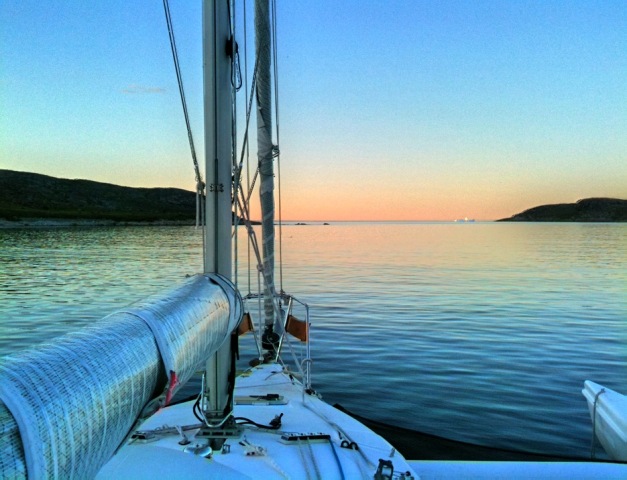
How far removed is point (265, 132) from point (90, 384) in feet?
21.9

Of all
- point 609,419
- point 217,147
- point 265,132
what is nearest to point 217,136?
point 217,147

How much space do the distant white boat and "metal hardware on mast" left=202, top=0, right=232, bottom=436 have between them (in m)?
6.27

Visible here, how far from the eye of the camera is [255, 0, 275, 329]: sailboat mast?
7.85 meters

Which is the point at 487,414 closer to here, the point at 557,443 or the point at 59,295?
the point at 557,443

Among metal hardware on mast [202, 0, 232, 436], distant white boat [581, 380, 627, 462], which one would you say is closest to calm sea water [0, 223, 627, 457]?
distant white boat [581, 380, 627, 462]

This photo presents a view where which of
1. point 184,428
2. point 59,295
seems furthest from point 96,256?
point 184,428

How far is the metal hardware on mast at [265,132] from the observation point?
785 centimetres

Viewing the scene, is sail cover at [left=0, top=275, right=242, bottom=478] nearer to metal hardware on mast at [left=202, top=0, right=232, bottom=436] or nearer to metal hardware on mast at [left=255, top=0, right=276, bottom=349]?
metal hardware on mast at [left=202, top=0, right=232, bottom=436]

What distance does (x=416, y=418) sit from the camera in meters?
10.9

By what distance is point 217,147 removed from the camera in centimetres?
472

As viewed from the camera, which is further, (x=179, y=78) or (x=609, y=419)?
(x=609, y=419)

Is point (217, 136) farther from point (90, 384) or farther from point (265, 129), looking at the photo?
point (265, 129)

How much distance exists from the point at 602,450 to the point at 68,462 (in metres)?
10.2

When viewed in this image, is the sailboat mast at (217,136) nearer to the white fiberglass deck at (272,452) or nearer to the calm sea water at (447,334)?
the white fiberglass deck at (272,452)
